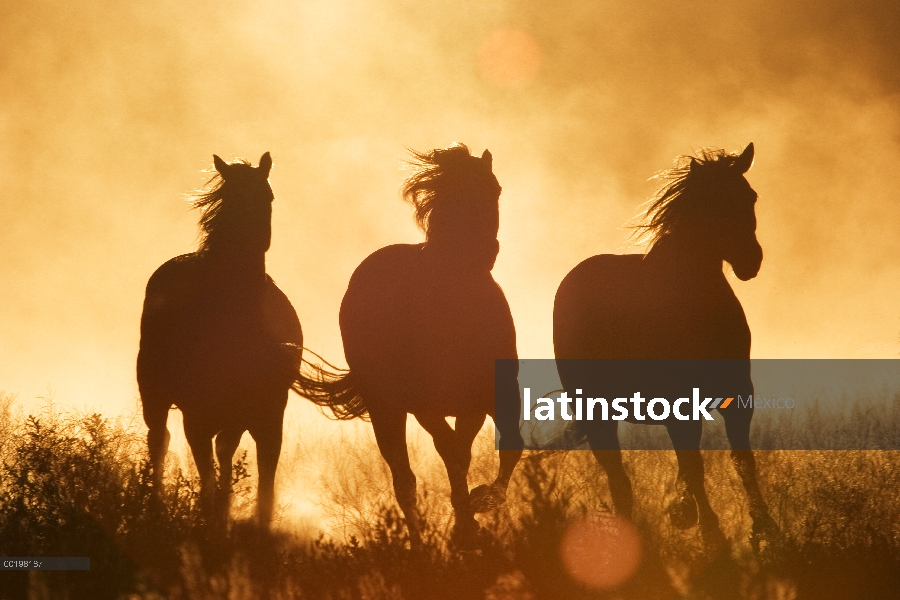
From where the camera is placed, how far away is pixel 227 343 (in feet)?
26.2

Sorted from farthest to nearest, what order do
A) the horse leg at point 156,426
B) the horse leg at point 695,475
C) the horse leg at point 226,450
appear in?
the horse leg at point 156,426
the horse leg at point 226,450
the horse leg at point 695,475

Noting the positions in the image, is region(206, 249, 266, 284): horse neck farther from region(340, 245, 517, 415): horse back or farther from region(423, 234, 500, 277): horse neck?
region(423, 234, 500, 277): horse neck

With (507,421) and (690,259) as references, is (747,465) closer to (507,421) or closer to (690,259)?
(690,259)

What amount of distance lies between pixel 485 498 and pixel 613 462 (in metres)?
1.54

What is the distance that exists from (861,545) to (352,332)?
3.79m

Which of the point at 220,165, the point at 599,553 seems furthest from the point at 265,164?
the point at 599,553

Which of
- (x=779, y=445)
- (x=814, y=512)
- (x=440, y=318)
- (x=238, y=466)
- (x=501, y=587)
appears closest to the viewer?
(x=501, y=587)

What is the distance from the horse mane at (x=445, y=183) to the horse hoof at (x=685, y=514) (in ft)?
8.53

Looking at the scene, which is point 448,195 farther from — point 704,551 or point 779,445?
point 779,445

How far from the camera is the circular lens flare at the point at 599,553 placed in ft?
19.6

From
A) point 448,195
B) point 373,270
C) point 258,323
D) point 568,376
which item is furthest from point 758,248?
point 258,323

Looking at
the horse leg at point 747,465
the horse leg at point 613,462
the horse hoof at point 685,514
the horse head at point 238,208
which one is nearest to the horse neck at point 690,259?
the horse leg at point 747,465

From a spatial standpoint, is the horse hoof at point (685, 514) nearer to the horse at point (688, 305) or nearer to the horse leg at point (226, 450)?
the horse at point (688, 305)

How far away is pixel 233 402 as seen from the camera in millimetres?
8016
